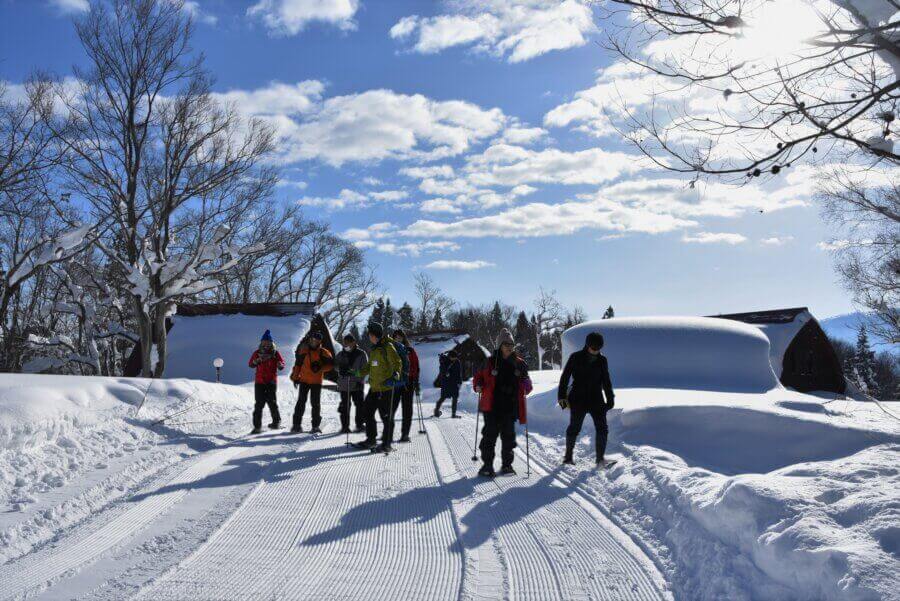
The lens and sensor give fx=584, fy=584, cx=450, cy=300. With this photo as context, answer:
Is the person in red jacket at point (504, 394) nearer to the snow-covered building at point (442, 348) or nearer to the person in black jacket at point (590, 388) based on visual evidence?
the person in black jacket at point (590, 388)

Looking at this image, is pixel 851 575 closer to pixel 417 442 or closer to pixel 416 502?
pixel 416 502

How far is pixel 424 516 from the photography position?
5.44 meters

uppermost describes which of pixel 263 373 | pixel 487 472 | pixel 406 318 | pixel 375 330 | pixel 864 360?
pixel 406 318

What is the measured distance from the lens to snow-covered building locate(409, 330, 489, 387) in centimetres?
3629

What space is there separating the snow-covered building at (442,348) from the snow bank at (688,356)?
→ 1294 centimetres

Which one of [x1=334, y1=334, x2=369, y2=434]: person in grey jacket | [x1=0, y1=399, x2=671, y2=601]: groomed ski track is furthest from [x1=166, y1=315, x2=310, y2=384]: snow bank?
[x1=0, y1=399, x2=671, y2=601]: groomed ski track

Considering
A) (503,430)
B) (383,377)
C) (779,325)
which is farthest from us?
(779,325)

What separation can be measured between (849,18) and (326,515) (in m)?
5.59

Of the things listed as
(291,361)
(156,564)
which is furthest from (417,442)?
(291,361)

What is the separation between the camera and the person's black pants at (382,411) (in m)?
8.87

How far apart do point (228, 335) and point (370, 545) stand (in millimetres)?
20668

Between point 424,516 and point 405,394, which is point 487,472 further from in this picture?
point 405,394

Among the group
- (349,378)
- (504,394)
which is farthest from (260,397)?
(504,394)

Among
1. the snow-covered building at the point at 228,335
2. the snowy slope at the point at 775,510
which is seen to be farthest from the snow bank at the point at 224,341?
the snowy slope at the point at 775,510
